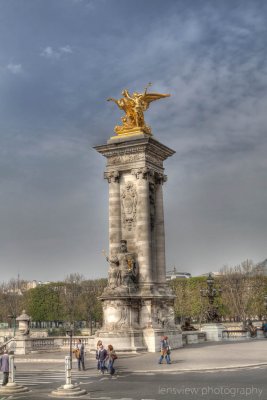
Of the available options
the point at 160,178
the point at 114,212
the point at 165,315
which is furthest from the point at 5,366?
the point at 160,178

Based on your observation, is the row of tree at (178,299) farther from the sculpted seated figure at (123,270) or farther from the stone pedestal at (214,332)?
the sculpted seated figure at (123,270)

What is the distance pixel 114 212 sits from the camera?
40.3m

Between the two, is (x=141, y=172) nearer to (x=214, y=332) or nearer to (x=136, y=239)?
(x=136, y=239)

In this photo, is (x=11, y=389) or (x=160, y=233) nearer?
(x=11, y=389)

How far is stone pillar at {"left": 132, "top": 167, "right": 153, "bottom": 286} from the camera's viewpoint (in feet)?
127

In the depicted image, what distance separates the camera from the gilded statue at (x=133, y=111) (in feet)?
138

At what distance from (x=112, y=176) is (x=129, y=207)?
8.51ft

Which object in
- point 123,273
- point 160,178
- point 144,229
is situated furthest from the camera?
point 160,178

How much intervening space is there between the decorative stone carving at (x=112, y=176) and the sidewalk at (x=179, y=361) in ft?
39.4

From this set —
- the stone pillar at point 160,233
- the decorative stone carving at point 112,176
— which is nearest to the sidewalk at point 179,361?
the stone pillar at point 160,233

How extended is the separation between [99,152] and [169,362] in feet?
58.7

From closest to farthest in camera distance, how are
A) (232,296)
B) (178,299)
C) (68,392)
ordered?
1. (68,392)
2. (232,296)
3. (178,299)

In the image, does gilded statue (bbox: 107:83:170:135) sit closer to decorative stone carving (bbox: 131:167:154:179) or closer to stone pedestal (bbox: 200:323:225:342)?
decorative stone carving (bbox: 131:167:154:179)

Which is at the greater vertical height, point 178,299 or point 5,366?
point 178,299
